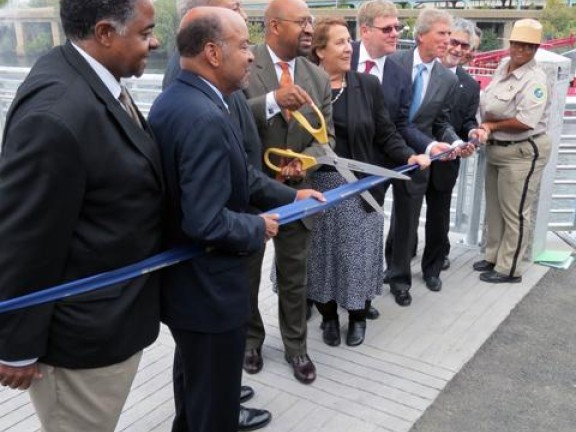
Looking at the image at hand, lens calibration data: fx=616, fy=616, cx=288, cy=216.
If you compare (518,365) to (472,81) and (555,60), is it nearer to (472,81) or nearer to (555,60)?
(472,81)

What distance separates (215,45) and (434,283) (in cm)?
329

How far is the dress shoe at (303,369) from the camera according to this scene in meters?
3.59

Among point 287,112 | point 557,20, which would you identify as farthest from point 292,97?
point 557,20

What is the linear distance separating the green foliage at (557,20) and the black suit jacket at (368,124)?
4219 centimetres

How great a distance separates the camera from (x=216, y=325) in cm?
226

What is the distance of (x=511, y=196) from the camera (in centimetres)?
490

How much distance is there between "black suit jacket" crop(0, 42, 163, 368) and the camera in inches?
65.7

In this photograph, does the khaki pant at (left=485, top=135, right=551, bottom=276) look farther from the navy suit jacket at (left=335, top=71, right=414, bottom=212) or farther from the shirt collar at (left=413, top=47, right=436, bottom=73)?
the navy suit jacket at (left=335, top=71, right=414, bottom=212)

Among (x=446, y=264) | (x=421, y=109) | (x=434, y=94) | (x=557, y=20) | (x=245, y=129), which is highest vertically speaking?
(x=245, y=129)

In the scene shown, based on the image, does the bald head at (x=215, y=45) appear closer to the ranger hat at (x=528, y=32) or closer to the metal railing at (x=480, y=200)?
the ranger hat at (x=528, y=32)

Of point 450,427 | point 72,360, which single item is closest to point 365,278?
point 450,427

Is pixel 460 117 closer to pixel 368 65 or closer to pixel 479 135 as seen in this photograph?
pixel 479 135

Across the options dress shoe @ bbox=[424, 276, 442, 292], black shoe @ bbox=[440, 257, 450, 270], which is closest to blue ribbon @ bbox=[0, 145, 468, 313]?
dress shoe @ bbox=[424, 276, 442, 292]

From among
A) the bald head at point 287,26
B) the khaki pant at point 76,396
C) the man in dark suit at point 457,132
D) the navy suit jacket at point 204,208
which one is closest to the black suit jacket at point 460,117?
the man in dark suit at point 457,132
